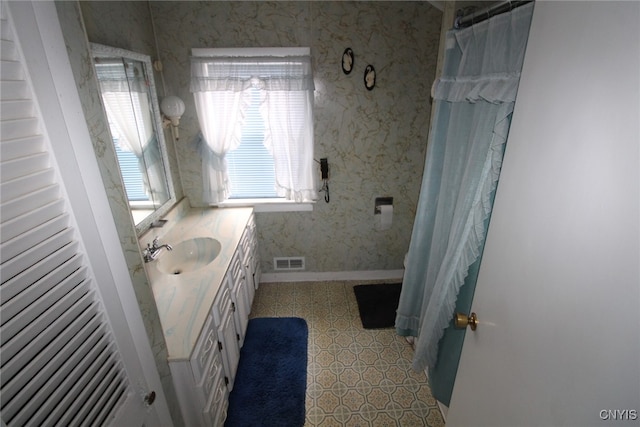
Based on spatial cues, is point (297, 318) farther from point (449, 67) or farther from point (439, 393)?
point (449, 67)

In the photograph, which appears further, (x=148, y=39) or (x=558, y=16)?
(x=148, y=39)

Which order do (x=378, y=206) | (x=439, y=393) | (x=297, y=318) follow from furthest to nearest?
(x=378, y=206)
(x=297, y=318)
(x=439, y=393)

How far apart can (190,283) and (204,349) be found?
393 millimetres

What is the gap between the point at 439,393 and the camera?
1804 mm

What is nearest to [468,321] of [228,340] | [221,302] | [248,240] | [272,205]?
[221,302]

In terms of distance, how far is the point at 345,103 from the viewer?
7.93 feet

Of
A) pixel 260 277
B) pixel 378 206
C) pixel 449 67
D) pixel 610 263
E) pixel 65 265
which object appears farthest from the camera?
pixel 260 277

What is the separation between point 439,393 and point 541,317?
1.37 meters

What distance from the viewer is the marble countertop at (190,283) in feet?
4.36

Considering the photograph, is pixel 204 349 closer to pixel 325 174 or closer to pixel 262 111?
pixel 325 174

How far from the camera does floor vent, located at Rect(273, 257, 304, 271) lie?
9.71 ft

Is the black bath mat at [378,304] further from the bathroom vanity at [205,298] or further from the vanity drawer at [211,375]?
the vanity drawer at [211,375]

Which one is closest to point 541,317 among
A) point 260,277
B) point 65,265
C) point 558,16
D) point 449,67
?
point 558,16

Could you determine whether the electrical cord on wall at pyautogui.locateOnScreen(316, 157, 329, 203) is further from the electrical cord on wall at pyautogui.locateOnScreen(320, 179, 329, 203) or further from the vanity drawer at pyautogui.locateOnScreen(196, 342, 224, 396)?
the vanity drawer at pyautogui.locateOnScreen(196, 342, 224, 396)
